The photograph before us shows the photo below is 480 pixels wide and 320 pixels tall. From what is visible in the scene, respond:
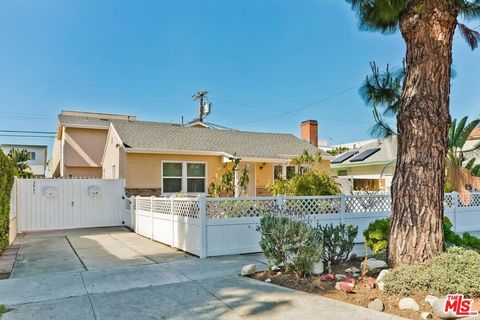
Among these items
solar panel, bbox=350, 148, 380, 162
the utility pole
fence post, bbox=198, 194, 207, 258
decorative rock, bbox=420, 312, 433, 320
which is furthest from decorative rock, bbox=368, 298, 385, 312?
the utility pole

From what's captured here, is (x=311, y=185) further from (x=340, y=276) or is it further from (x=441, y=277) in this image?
(x=441, y=277)

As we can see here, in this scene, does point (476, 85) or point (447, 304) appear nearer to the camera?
point (447, 304)

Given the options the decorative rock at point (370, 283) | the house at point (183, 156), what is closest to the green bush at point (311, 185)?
the house at point (183, 156)

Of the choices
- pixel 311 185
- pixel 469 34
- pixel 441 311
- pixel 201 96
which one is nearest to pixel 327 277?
pixel 441 311

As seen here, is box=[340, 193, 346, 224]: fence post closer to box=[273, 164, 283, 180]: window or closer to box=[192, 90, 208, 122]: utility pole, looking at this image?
box=[273, 164, 283, 180]: window

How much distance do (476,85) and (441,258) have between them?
16.8ft

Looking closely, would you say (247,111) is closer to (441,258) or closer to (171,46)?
(171,46)

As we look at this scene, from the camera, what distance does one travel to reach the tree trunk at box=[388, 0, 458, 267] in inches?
213

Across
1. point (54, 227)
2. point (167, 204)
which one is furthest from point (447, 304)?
point (54, 227)

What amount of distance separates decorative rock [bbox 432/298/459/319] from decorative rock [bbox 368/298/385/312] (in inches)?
22.2

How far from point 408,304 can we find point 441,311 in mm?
376

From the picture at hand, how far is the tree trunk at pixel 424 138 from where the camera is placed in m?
5.40

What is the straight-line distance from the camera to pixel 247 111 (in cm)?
3884

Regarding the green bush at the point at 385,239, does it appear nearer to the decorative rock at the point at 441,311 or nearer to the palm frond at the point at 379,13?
the decorative rock at the point at 441,311
